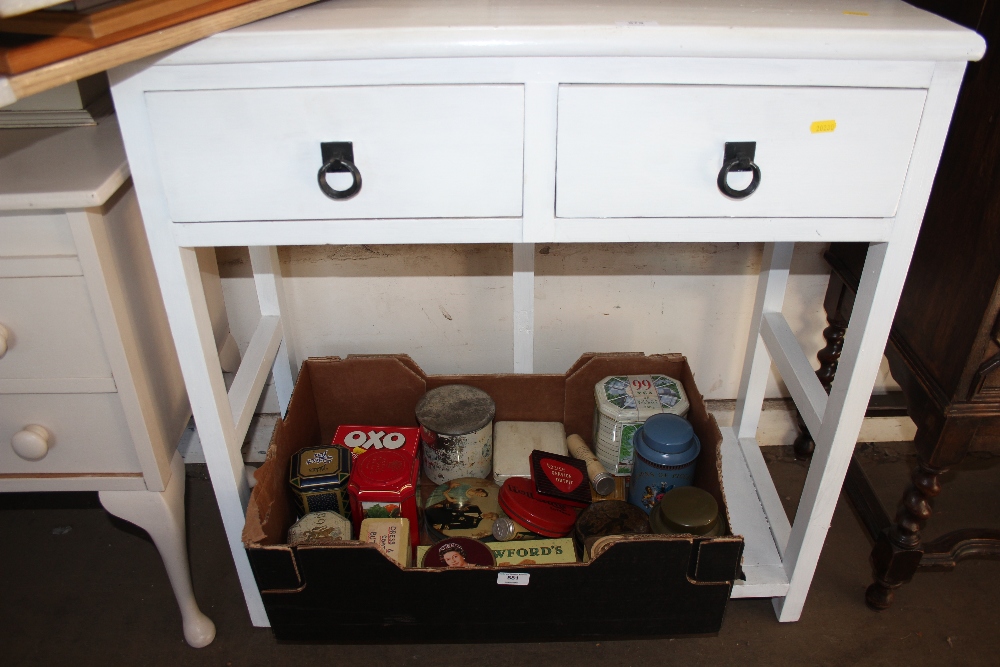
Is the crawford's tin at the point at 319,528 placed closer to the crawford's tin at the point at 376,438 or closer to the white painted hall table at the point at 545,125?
the crawford's tin at the point at 376,438

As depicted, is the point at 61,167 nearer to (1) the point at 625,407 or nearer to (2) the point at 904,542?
(1) the point at 625,407

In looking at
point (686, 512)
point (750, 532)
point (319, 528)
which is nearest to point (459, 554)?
point (319, 528)

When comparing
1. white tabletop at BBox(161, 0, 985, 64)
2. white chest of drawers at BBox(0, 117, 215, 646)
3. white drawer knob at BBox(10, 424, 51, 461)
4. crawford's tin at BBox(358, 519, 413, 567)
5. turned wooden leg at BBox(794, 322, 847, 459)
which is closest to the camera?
white tabletop at BBox(161, 0, 985, 64)

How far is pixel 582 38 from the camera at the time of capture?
688 mm

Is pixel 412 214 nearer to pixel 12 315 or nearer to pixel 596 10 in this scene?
pixel 596 10

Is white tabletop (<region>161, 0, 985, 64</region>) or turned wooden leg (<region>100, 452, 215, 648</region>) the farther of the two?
turned wooden leg (<region>100, 452, 215, 648</region>)

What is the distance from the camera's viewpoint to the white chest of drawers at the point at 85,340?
0.80m

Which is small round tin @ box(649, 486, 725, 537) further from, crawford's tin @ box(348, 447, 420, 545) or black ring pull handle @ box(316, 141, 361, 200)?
black ring pull handle @ box(316, 141, 361, 200)

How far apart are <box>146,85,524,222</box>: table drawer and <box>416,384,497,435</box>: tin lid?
47cm

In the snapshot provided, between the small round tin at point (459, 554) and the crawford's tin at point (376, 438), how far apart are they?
176 millimetres

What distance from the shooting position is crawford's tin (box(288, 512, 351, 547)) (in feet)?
3.32

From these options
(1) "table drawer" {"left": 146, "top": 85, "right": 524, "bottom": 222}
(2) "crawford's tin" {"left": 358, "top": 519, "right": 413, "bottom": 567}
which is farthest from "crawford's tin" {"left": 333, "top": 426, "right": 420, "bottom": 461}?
(1) "table drawer" {"left": 146, "top": 85, "right": 524, "bottom": 222}

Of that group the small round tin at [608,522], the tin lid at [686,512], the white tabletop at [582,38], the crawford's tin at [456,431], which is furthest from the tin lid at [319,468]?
the white tabletop at [582,38]

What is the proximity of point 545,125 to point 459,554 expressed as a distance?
59 centimetres
